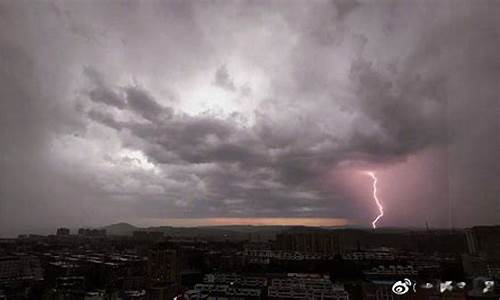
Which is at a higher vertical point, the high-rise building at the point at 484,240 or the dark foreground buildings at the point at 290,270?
the high-rise building at the point at 484,240

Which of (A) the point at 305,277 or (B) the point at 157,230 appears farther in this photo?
(B) the point at 157,230

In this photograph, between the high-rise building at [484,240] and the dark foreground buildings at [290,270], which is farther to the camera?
the high-rise building at [484,240]

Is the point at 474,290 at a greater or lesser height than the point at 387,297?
greater

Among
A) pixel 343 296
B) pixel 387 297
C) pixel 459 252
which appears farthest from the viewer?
pixel 459 252

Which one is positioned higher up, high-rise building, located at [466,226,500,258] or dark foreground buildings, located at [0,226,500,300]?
high-rise building, located at [466,226,500,258]

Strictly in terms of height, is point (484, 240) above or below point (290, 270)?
above

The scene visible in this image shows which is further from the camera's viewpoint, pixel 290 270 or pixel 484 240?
pixel 290 270

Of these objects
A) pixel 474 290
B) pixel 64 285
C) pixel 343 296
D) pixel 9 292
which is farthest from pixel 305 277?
pixel 9 292

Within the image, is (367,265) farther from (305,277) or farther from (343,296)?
(343,296)

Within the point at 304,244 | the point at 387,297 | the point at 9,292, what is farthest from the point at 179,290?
the point at 304,244

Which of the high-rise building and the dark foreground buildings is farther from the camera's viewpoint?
the high-rise building

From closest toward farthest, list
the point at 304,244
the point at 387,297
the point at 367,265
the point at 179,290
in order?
the point at 387,297 → the point at 179,290 → the point at 367,265 → the point at 304,244
